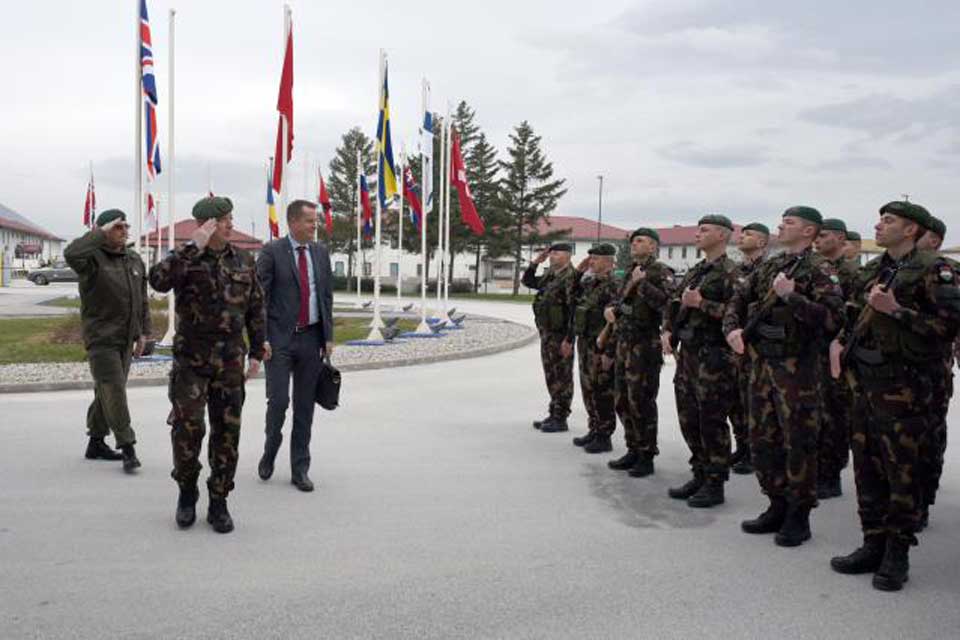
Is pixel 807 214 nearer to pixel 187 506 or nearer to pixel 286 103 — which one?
pixel 187 506

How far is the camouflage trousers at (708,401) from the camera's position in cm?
522

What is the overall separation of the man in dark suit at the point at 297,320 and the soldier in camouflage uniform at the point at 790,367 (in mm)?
2879

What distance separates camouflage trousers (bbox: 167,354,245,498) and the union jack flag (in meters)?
8.74

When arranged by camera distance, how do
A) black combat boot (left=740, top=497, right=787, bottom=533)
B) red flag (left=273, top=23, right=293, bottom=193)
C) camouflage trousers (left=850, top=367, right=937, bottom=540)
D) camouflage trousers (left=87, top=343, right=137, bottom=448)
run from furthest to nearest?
red flag (left=273, top=23, right=293, bottom=193), camouflage trousers (left=87, top=343, right=137, bottom=448), black combat boot (left=740, top=497, right=787, bottom=533), camouflage trousers (left=850, top=367, right=937, bottom=540)

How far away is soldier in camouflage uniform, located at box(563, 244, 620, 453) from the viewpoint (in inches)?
271

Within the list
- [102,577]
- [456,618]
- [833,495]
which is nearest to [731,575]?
[456,618]

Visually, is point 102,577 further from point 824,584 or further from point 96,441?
point 824,584

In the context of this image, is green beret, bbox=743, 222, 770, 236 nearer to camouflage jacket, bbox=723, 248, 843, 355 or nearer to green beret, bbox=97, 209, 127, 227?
camouflage jacket, bbox=723, 248, 843, 355

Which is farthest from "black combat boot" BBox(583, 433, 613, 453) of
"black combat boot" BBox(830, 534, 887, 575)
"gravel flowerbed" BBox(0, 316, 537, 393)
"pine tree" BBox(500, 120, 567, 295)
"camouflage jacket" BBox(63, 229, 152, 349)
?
"pine tree" BBox(500, 120, 567, 295)

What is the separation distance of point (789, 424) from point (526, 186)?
49805mm

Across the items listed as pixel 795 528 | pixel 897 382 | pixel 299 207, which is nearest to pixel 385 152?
pixel 299 207

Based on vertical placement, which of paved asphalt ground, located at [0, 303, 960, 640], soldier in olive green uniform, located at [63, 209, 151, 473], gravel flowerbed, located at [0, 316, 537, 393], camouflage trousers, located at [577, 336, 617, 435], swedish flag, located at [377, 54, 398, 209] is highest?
swedish flag, located at [377, 54, 398, 209]

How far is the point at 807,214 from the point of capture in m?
4.58

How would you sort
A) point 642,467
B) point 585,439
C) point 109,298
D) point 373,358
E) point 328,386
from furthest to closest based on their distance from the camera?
point 373,358 → point 585,439 → point 642,467 → point 109,298 → point 328,386
